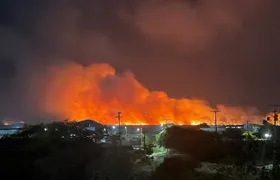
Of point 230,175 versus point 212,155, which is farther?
point 212,155

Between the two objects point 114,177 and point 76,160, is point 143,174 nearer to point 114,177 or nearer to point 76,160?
point 114,177

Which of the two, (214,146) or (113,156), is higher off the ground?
(214,146)

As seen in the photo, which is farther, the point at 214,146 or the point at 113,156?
the point at 214,146

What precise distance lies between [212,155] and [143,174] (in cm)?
1214

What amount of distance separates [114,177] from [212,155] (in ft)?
45.1

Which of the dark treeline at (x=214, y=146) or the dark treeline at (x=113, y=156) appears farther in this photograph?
the dark treeline at (x=214, y=146)

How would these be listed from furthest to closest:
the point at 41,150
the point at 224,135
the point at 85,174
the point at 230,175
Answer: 1. the point at 224,135
2. the point at 41,150
3. the point at 85,174
4. the point at 230,175

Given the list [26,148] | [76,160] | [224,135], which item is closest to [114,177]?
[76,160]

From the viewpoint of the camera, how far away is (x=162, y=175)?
38.0 meters

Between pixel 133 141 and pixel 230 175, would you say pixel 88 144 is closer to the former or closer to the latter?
pixel 133 141

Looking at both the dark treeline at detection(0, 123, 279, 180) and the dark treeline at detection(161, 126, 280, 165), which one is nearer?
the dark treeline at detection(0, 123, 279, 180)

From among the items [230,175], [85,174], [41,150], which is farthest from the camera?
[41,150]

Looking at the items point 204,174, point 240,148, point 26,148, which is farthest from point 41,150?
point 240,148

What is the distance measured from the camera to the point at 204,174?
3753cm
